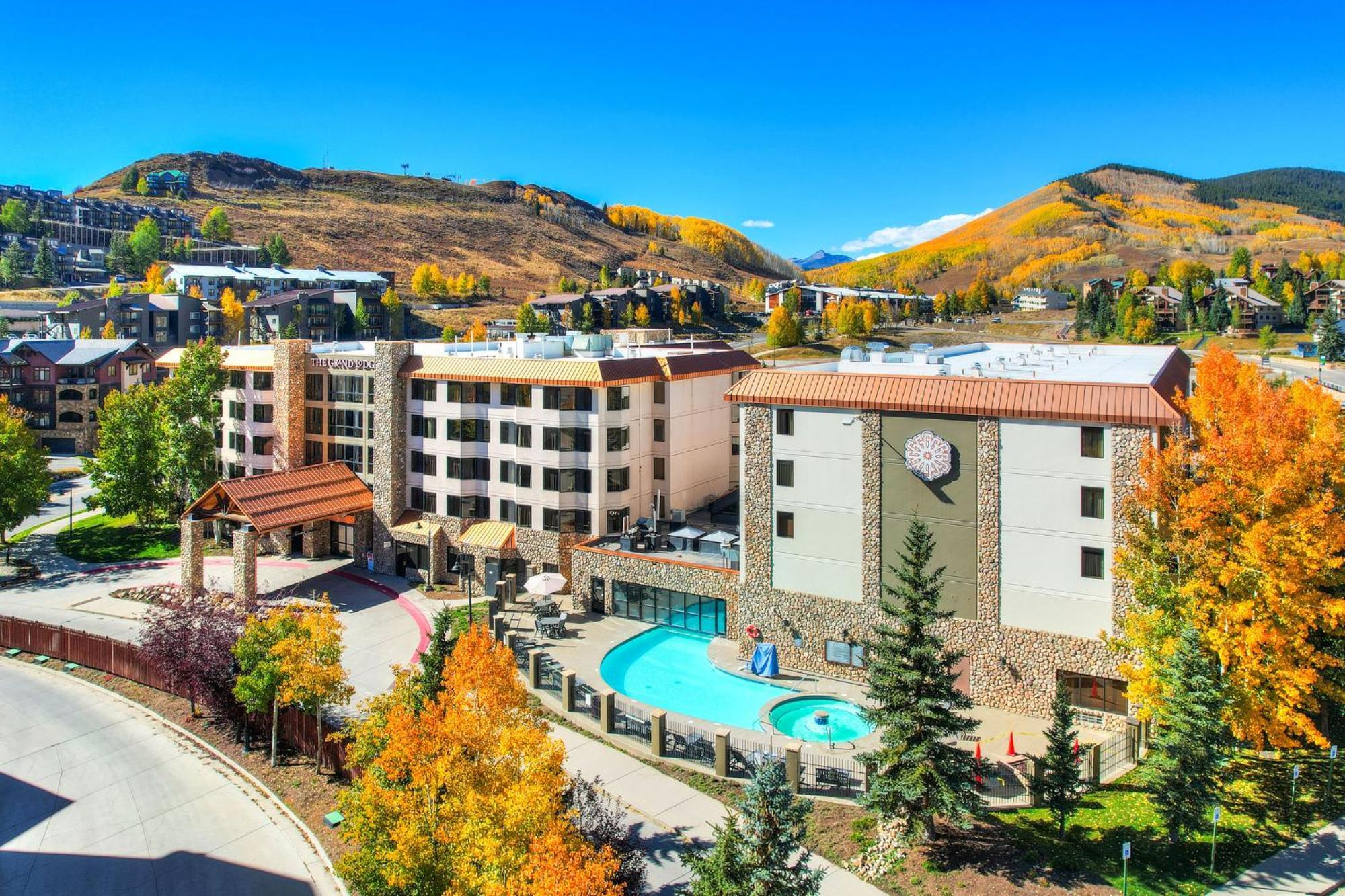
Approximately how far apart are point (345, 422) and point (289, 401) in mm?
4123

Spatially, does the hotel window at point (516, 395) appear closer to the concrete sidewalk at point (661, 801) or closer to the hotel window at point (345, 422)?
the hotel window at point (345, 422)

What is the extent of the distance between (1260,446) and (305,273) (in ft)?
528

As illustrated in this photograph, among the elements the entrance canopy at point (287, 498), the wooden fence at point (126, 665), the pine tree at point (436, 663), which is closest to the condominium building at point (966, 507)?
the pine tree at point (436, 663)

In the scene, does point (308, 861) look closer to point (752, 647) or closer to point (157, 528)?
point (752, 647)

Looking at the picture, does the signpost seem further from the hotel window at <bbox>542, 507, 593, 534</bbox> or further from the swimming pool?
the hotel window at <bbox>542, 507, 593, 534</bbox>

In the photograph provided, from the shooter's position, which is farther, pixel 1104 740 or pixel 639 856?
pixel 1104 740

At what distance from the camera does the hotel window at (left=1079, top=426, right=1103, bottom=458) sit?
28.6 meters

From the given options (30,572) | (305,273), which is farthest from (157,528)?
(305,273)

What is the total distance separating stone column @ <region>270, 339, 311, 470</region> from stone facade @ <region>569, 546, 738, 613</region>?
72.9 ft

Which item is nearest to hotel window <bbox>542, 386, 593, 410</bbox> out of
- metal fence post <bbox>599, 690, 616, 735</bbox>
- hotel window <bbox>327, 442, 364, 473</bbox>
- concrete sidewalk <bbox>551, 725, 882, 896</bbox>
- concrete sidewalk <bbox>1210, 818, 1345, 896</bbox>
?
hotel window <bbox>327, 442, 364, 473</bbox>

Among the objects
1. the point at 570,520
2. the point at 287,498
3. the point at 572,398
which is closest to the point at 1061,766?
the point at 570,520

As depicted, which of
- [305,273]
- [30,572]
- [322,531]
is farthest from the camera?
[305,273]

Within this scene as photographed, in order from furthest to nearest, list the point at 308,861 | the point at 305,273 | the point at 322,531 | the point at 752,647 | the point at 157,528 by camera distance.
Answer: the point at 305,273, the point at 157,528, the point at 322,531, the point at 752,647, the point at 308,861

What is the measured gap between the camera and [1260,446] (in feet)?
80.4
